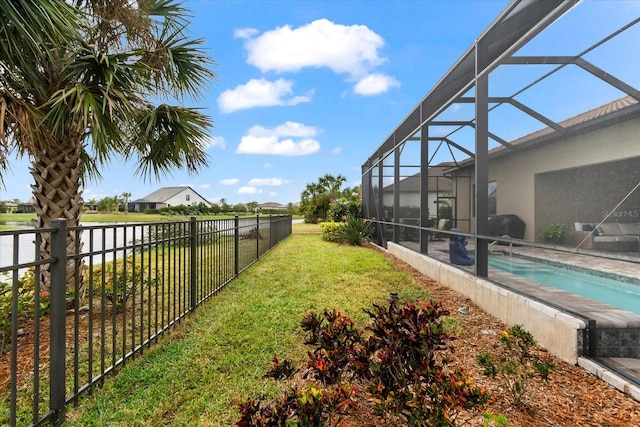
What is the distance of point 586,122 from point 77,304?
14.7ft

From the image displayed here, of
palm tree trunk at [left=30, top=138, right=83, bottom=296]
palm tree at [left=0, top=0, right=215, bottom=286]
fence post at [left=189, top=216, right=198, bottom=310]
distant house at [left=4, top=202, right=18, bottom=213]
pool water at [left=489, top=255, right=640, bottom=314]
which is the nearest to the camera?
pool water at [left=489, top=255, right=640, bottom=314]

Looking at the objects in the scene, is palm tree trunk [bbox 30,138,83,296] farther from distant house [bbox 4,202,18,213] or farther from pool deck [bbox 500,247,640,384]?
distant house [bbox 4,202,18,213]

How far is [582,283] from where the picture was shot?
132 inches

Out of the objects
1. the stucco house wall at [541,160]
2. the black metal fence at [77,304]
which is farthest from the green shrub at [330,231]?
the stucco house wall at [541,160]

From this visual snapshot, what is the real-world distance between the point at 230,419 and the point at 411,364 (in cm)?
123

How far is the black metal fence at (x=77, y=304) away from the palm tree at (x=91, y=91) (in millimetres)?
516

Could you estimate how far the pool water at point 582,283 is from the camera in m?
2.97

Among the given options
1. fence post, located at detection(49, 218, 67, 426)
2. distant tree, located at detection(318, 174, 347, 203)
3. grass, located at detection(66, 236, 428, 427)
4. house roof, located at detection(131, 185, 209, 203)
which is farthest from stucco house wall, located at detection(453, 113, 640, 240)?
house roof, located at detection(131, 185, 209, 203)

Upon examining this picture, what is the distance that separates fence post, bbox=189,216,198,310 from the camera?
442 cm

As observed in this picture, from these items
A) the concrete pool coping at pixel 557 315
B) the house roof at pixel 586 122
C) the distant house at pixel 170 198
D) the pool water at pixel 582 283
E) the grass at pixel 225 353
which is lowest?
the grass at pixel 225 353

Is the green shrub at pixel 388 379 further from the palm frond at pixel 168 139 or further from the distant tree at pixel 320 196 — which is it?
the distant tree at pixel 320 196

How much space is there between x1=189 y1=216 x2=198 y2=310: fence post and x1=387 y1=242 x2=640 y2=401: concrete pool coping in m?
3.87

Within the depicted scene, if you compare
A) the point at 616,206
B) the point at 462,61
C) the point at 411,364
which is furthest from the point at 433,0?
the point at 411,364

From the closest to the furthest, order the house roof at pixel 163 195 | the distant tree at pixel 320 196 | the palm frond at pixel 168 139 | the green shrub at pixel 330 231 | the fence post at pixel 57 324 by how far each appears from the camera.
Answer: the fence post at pixel 57 324, the palm frond at pixel 168 139, the green shrub at pixel 330 231, the distant tree at pixel 320 196, the house roof at pixel 163 195
